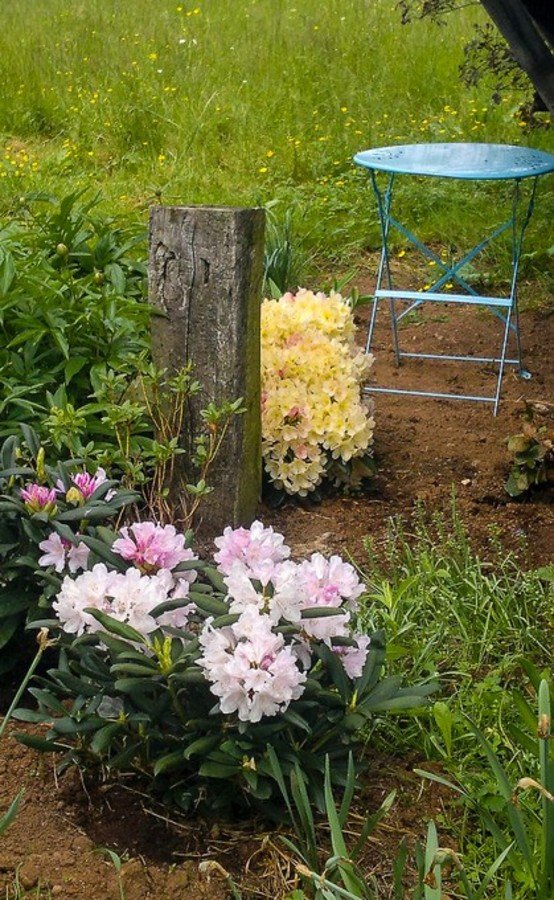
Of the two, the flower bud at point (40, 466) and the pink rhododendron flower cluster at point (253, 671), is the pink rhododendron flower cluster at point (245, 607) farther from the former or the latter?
the flower bud at point (40, 466)

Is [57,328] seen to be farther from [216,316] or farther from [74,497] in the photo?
[74,497]

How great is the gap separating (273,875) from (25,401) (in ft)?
6.10

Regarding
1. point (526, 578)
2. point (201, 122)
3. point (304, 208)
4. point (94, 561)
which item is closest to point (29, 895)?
point (94, 561)

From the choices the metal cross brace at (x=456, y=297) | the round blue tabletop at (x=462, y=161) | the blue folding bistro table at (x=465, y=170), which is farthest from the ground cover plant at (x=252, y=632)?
the round blue tabletop at (x=462, y=161)

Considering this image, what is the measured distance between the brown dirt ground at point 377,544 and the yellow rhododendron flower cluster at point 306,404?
17 cm

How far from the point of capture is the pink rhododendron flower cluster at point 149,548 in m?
2.59

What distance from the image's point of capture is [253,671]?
7.44ft

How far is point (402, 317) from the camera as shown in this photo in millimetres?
6188

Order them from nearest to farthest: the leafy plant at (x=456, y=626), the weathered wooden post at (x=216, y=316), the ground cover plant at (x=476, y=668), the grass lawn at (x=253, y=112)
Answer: the ground cover plant at (x=476, y=668) → the leafy plant at (x=456, y=626) → the weathered wooden post at (x=216, y=316) → the grass lawn at (x=253, y=112)

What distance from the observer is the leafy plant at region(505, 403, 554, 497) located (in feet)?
13.8

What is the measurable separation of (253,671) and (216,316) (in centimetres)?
175

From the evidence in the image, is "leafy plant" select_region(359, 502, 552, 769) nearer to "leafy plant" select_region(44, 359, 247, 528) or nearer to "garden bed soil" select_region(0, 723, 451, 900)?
"garden bed soil" select_region(0, 723, 451, 900)

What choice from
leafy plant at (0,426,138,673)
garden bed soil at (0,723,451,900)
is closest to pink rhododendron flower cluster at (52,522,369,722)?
leafy plant at (0,426,138,673)

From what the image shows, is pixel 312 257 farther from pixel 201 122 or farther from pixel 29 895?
pixel 29 895
